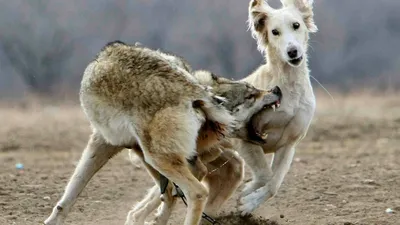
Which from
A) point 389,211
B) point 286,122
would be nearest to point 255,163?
point 286,122

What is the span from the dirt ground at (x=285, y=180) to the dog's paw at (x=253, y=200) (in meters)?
0.20

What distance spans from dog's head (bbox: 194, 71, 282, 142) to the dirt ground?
3.56 ft

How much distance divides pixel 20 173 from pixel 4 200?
2134 mm

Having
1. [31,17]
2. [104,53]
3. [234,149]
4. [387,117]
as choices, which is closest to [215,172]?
[234,149]

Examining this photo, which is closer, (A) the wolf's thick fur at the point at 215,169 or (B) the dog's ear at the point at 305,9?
(A) the wolf's thick fur at the point at 215,169

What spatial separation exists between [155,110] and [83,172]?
1206 millimetres

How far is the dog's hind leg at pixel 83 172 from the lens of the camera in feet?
21.5

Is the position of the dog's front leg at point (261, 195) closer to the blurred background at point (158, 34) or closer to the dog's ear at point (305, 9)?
the dog's ear at point (305, 9)

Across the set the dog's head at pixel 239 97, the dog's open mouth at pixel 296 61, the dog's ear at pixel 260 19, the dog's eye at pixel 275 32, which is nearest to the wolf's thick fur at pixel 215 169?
the dog's head at pixel 239 97

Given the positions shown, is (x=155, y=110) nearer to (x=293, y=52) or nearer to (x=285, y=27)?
(x=293, y=52)

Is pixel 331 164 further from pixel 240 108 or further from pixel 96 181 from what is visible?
pixel 240 108

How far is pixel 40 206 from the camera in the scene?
8.21m

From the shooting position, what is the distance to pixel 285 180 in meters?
9.57

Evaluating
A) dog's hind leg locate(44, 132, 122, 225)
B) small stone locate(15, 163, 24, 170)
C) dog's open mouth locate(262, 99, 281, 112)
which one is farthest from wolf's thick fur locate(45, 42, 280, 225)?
small stone locate(15, 163, 24, 170)
